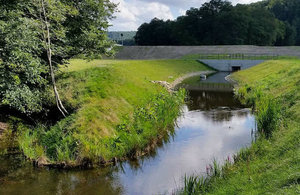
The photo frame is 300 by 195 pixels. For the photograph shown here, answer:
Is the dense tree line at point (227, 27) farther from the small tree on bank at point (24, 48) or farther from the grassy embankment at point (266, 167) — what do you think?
the grassy embankment at point (266, 167)

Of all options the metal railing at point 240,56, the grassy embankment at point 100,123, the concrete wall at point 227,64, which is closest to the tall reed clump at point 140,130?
the grassy embankment at point 100,123

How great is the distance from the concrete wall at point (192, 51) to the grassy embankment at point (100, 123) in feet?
167

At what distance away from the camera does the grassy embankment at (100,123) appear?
14.2 m

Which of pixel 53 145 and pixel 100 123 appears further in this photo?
pixel 100 123

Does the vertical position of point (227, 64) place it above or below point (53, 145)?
above

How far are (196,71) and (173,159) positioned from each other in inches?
1892

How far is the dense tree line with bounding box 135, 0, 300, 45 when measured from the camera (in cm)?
9862

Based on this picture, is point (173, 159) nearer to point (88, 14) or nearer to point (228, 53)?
point (88, 14)

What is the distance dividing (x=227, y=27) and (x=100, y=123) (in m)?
91.3

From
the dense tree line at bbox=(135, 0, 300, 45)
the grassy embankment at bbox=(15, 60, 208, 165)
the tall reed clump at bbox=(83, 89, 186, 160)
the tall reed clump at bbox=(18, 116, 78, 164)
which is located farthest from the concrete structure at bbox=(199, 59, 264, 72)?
the tall reed clump at bbox=(18, 116, 78, 164)

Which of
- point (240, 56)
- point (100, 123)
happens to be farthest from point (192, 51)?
point (100, 123)

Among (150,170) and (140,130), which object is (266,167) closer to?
A: (150,170)

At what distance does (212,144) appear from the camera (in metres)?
16.4

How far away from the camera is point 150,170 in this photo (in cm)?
1344
